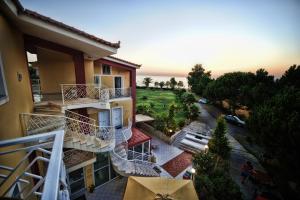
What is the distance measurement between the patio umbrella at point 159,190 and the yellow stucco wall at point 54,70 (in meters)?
6.95

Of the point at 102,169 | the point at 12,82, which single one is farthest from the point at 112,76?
the point at 12,82

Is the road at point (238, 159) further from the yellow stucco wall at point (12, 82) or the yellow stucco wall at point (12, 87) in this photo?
the yellow stucco wall at point (12, 82)

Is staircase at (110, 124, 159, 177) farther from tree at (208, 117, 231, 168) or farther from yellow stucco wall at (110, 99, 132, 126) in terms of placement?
tree at (208, 117, 231, 168)

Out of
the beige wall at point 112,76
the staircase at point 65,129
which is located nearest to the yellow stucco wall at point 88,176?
the staircase at point 65,129

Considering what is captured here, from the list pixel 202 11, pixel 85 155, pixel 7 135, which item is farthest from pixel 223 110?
pixel 7 135

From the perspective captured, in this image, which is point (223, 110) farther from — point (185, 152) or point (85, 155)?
point (85, 155)

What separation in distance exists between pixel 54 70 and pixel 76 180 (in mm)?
7159

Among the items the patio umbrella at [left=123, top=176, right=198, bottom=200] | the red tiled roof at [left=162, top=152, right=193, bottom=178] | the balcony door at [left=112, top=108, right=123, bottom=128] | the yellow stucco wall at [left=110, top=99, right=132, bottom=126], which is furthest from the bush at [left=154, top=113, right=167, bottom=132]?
the patio umbrella at [left=123, top=176, right=198, bottom=200]

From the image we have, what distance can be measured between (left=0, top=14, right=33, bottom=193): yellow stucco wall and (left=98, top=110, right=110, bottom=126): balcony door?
5231 mm

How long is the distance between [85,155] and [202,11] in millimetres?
13323

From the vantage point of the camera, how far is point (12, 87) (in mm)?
4523

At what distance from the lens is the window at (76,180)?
8.69 m

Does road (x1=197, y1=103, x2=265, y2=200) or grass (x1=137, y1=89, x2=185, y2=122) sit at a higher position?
grass (x1=137, y1=89, x2=185, y2=122)

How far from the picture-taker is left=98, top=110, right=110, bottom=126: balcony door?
10830 mm
